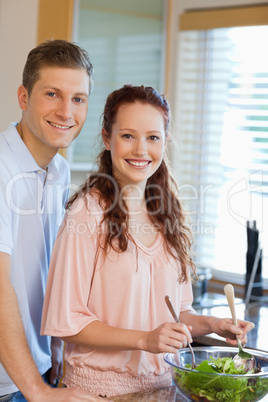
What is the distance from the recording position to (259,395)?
1.19 meters

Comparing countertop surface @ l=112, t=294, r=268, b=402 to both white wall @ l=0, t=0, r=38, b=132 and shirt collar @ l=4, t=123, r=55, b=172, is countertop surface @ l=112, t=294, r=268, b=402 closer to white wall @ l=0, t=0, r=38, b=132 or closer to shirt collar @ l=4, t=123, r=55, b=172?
shirt collar @ l=4, t=123, r=55, b=172

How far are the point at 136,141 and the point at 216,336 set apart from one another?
2.82 ft

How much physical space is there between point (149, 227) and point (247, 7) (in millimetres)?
1620

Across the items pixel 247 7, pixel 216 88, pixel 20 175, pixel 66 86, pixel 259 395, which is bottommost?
pixel 259 395

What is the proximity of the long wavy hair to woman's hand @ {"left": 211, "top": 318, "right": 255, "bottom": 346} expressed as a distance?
0.15 m

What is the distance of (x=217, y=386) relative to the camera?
1.16m

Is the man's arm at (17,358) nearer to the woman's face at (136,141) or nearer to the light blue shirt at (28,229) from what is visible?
the light blue shirt at (28,229)

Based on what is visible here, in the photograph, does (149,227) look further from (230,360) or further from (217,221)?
(217,221)

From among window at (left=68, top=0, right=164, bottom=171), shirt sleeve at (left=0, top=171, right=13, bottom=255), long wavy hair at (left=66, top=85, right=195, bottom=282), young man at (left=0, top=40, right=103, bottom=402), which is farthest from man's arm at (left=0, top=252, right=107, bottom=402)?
window at (left=68, top=0, right=164, bottom=171)

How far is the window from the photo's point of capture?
106 inches

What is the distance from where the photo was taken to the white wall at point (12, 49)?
242 centimetres

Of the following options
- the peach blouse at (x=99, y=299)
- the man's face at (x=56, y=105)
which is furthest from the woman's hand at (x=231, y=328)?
the man's face at (x=56, y=105)

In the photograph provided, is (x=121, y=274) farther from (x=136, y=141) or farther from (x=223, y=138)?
(x=223, y=138)

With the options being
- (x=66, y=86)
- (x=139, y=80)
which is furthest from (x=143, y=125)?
(x=139, y=80)
